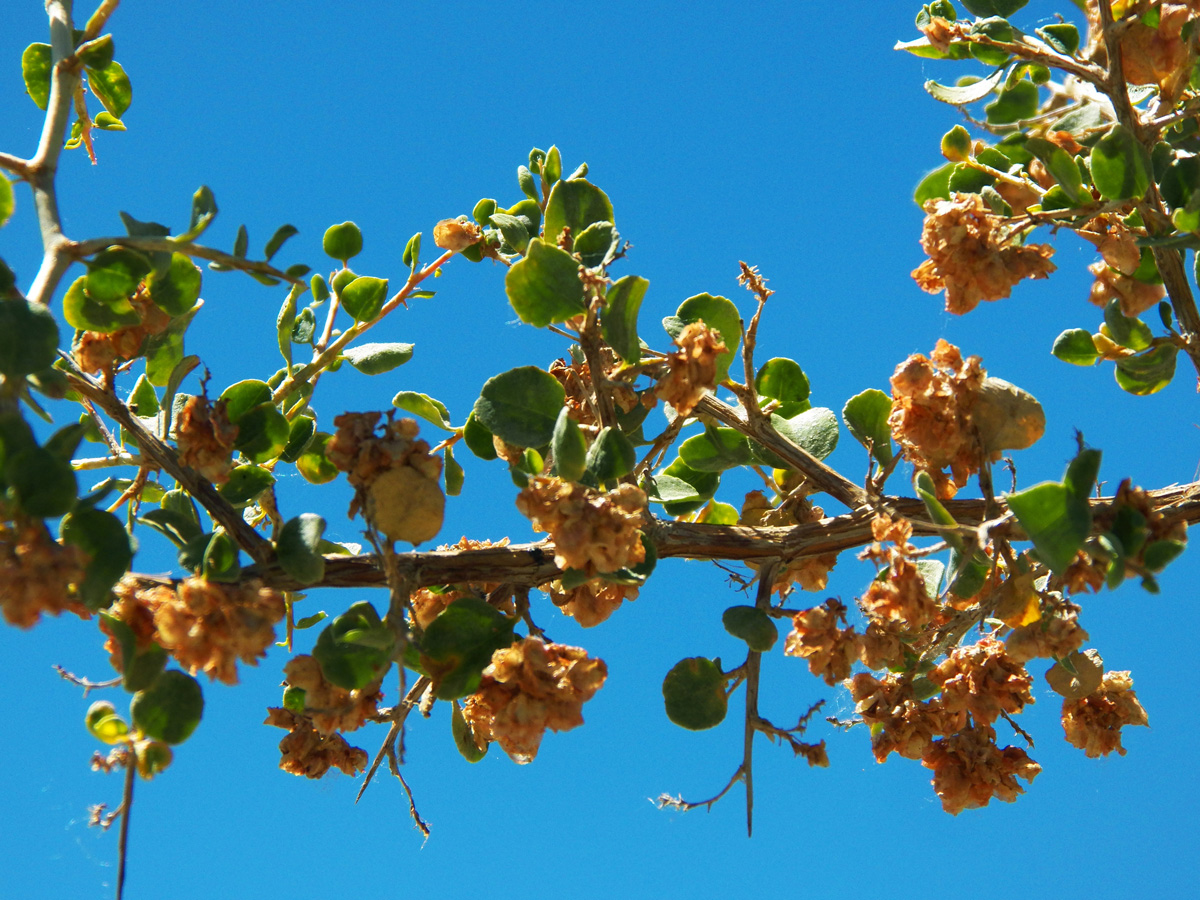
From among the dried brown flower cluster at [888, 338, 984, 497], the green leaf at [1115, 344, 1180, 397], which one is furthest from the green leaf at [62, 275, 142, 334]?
the green leaf at [1115, 344, 1180, 397]

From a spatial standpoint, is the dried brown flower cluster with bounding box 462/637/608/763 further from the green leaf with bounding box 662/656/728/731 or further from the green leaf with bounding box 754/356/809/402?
the green leaf with bounding box 754/356/809/402

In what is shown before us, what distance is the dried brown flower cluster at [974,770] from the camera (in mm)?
1832

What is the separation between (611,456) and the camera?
1440mm

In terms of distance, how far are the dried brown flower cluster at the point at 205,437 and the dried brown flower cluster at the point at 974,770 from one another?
1.32 meters

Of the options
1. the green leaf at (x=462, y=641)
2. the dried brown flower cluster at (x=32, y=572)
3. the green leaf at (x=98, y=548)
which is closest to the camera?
the dried brown flower cluster at (x=32, y=572)

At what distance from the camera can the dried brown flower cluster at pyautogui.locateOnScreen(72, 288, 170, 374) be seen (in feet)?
5.32

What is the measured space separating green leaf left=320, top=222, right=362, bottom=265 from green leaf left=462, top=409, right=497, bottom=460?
1.38ft

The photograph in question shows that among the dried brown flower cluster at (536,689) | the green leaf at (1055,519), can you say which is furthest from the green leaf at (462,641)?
the green leaf at (1055,519)

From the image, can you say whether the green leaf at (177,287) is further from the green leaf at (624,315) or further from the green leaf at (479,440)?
the green leaf at (624,315)

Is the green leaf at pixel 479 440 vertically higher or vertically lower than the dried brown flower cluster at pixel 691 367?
higher

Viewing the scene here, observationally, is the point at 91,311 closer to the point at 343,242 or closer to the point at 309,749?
the point at 343,242

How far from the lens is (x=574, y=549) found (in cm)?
134

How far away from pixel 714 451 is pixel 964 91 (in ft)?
2.66

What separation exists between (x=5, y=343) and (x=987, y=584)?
4.76ft
